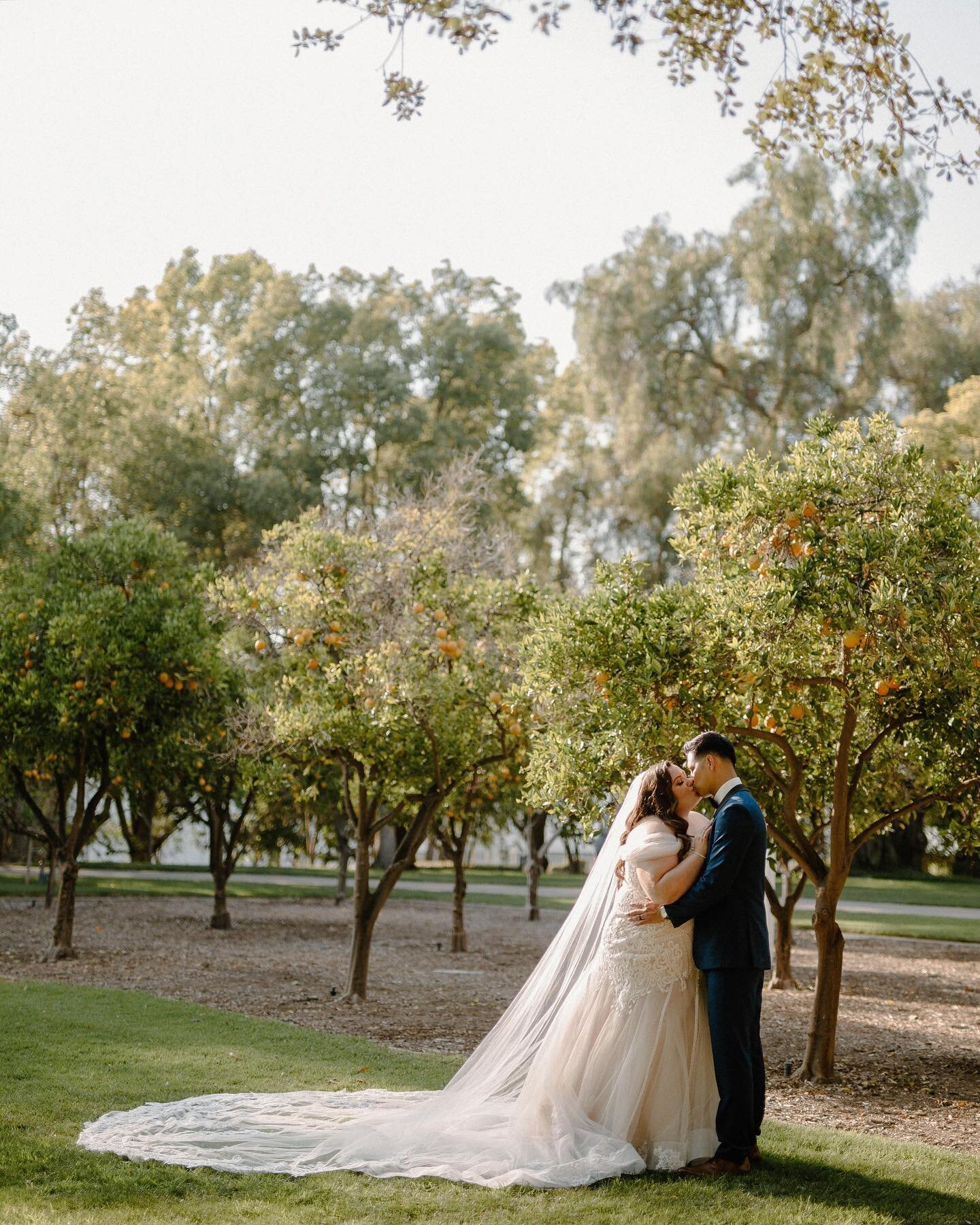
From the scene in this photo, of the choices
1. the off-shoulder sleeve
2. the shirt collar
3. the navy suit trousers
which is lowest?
the navy suit trousers

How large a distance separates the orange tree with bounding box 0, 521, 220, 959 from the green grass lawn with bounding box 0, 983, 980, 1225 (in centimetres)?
610

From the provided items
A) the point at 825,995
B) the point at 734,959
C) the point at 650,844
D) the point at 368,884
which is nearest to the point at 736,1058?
the point at 734,959

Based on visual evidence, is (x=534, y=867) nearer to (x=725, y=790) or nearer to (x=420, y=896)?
(x=420, y=896)

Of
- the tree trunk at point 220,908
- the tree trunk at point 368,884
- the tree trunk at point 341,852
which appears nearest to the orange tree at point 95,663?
the tree trunk at point 368,884

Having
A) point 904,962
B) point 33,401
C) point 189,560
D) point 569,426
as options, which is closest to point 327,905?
point 189,560

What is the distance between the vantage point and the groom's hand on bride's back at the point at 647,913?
20.0ft

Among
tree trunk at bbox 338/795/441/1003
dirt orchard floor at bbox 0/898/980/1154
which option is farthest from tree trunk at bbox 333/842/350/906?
tree trunk at bbox 338/795/441/1003

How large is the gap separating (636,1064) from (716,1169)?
609 millimetres

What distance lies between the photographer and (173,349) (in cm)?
3672

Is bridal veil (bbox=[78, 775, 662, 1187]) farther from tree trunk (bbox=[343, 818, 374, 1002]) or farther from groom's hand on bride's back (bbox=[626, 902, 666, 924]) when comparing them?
tree trunk (bbox=[343, 818, 374, 1002])

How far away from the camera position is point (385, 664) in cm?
1089

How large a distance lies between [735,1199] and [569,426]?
34.4 meters

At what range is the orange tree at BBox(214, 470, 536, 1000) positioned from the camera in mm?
11031

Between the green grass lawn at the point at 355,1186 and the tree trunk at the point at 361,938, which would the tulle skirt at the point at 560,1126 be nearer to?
the green grass lawn at the point at 355,1186
